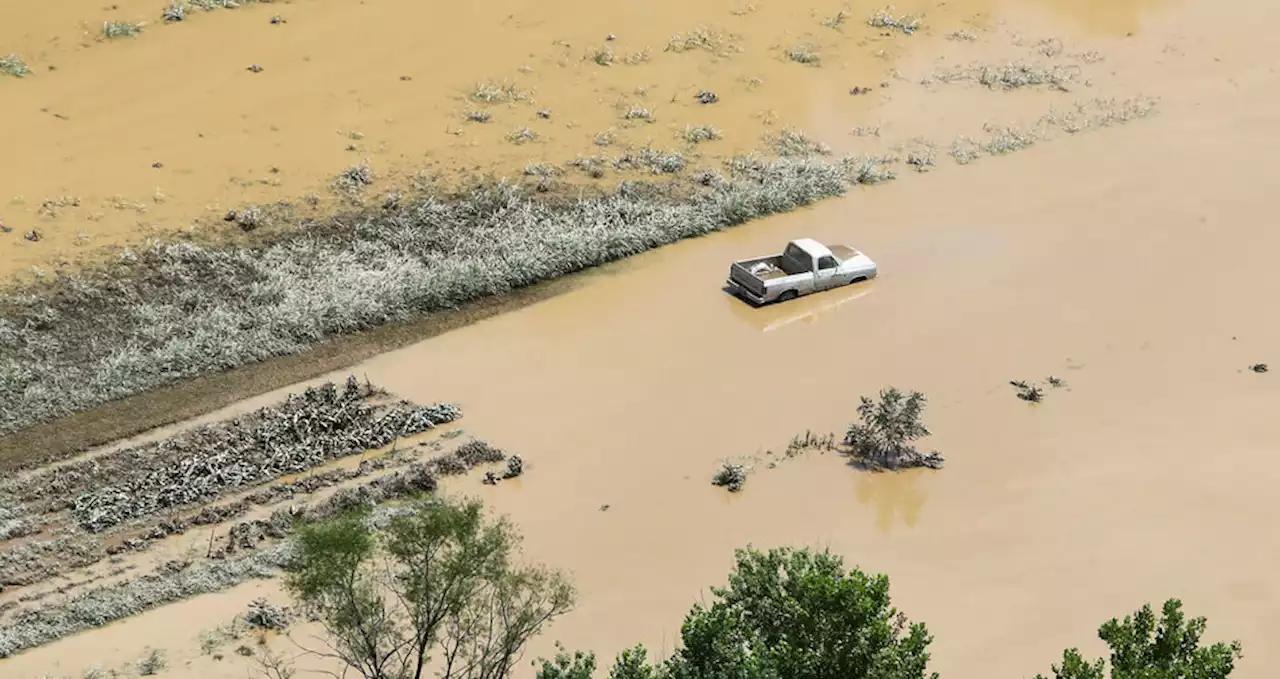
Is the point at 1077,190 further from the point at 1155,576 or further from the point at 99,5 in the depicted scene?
the point at 99,5

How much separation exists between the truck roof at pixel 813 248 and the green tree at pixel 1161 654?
491 inches

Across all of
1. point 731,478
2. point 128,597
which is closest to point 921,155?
point 731,478

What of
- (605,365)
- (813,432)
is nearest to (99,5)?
(605,365)

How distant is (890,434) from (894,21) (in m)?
19.0

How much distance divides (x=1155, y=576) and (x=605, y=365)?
8834 mm

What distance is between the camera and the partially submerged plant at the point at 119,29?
31312 millimetres

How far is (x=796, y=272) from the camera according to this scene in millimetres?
25203

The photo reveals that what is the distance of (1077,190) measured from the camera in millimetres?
29766

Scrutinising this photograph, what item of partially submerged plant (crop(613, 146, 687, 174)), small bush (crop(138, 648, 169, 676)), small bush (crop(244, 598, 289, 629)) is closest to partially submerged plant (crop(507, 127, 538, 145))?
partially submerged plant (crop(613, 146, 687, 174))

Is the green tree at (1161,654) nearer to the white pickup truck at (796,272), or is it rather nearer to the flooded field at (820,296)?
the flooded field at (820,296)

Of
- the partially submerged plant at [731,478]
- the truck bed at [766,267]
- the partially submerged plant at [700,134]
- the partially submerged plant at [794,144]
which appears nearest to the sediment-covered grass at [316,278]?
the partially submerged plant at [794,144]

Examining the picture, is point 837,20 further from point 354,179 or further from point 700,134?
point 354,179

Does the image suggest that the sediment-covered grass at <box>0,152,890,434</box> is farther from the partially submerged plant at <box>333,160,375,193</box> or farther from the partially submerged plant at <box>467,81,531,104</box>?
the partially submerged plant at <box>467,81,531,104</box>

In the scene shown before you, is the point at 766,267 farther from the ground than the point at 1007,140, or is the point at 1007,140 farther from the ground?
the point at 1007,140
